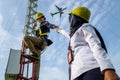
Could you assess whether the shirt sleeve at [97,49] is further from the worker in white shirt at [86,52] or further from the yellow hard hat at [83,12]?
the yellow hard hat at [83,12]

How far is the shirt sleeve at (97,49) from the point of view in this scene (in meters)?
3.03

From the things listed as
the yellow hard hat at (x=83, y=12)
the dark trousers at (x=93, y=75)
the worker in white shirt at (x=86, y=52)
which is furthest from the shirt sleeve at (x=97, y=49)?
the yellow hard hat at (x=83, y=12)

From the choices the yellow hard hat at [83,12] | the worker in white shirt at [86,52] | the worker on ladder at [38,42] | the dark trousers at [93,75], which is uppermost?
the worker on ladder at [38,42]

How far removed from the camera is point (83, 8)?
3.90 meters

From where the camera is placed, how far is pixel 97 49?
3221 millimetres

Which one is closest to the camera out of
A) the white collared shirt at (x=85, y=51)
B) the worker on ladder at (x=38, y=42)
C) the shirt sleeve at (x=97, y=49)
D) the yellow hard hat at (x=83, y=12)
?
the shirt sleeve at (x=97, y=49)

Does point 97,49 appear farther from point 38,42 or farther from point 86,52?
point 38,42

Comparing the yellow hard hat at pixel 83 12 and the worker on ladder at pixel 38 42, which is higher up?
the worker on ladder at pixel 38 42

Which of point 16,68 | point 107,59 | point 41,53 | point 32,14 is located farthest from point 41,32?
point 107,59

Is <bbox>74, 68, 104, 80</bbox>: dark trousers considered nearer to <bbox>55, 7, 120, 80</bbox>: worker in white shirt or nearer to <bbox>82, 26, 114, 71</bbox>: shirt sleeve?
<bbox>55, 7, 120, 80</bbox>: worker in white shirt

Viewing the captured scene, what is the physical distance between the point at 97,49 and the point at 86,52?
0.34m

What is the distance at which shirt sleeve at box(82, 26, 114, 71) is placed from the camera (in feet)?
9.93

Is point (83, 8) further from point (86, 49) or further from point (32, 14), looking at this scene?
point (32, 14)

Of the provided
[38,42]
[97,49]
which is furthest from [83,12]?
[38,42]
